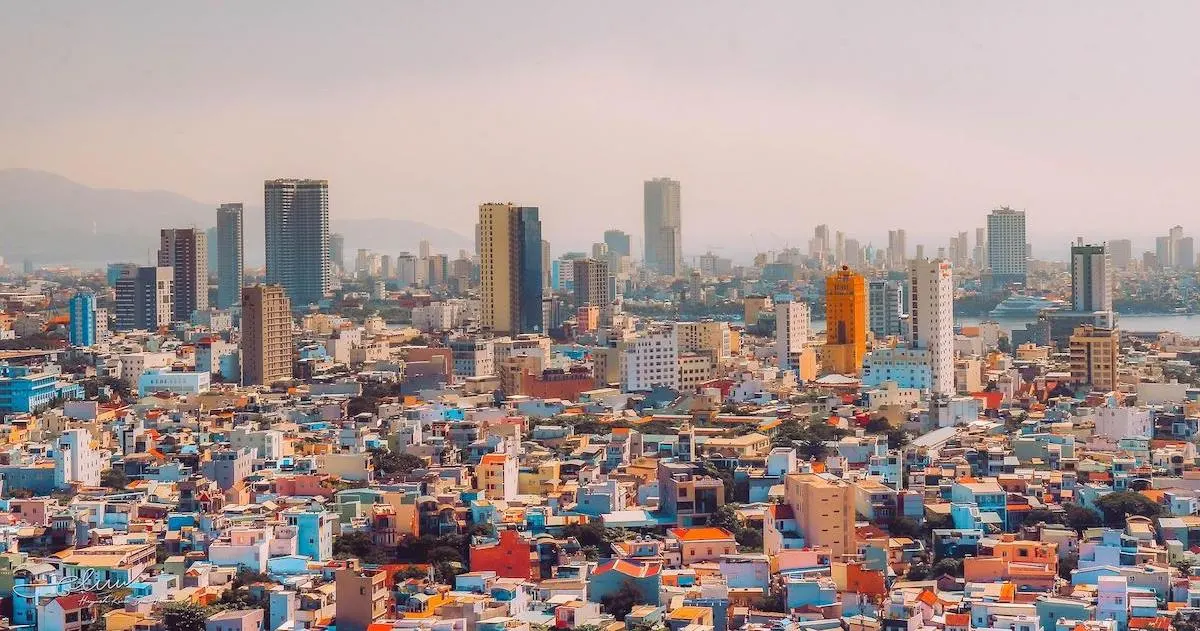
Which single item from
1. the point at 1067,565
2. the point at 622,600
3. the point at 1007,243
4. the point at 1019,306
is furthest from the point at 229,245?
the point at 622,600

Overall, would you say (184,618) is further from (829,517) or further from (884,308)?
Result: (884,308)

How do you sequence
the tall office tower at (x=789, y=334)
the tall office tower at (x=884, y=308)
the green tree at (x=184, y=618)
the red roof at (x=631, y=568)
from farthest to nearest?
the tall office tower at (x=884, y=308) → the tall office tower at (x=789, y=334) → the red roof at (x=631, y=568) → the green tree at (x=184, y=618)

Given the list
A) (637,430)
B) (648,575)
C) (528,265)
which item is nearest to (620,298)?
(528,265)

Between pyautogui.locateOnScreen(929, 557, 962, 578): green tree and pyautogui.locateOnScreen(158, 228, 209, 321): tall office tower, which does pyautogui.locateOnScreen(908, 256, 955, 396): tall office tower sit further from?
pyautogui.locateOnScreen(158, 228, 209, 321): tall office tower

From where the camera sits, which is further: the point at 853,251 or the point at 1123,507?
the point at 853,251

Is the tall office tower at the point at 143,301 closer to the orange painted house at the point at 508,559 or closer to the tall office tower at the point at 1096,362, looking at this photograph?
the tall office tower at the point at 1096,362

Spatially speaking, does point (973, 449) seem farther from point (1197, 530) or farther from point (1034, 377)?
point (1034, 377)

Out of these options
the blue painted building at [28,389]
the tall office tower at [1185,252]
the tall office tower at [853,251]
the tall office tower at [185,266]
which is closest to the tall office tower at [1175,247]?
the tall office tower at [1185,252]
